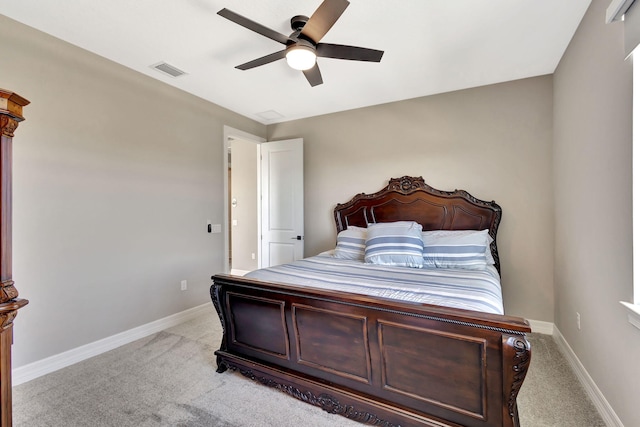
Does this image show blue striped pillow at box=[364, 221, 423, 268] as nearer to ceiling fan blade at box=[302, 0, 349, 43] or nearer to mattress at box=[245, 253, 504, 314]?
mattress at box=[245, 253, 504, 314]

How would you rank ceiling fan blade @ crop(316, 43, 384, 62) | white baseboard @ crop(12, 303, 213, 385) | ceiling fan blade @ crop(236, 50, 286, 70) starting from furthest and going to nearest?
1. white baseboard @ crop(12, 303, 213, 385)
2. ceiling fan blade @ crop(236, 50, 286, 70)
3. ceiling fan blade @ crop(316, 43, 384, 62)

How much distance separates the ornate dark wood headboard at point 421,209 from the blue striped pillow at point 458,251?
0.33 metres

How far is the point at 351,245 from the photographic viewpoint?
3.36 metres

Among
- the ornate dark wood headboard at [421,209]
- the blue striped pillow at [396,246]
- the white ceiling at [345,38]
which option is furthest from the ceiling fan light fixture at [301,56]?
the ornate dark wood headboard at [421,209]

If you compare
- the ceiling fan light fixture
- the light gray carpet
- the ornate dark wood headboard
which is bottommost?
the light gray carpet

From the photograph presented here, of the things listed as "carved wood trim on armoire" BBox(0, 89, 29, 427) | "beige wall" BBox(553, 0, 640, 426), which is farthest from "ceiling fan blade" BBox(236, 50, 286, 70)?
"beige wall" BBox(553, 0, 640, 426)

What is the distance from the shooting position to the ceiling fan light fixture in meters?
2.01

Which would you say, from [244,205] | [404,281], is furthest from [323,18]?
[244,205]

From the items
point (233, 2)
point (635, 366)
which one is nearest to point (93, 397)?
point (233, 2)

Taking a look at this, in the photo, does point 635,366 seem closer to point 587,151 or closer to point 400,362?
point 400,362

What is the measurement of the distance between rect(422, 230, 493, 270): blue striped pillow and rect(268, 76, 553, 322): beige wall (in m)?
0.59

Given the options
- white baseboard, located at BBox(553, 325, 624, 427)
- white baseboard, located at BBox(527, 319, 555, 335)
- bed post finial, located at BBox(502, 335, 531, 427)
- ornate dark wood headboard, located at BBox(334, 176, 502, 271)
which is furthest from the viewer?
ornate dark wood headboard, located at BBox(334, 176, 502, 271)

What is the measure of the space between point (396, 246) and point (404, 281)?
0.75 meters

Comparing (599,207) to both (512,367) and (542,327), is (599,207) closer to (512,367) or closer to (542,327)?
(512,367)
